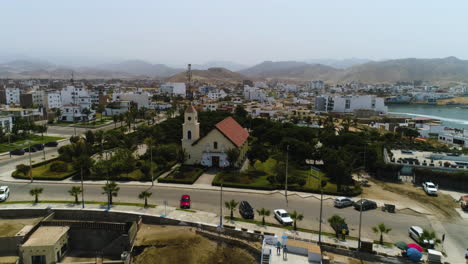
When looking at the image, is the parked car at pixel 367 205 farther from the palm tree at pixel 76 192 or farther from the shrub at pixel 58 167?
the shrub at pixel 58 167

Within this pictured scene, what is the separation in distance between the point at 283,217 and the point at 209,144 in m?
16.3

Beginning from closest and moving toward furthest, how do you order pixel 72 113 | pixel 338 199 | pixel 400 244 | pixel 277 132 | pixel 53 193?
pixel 400 244, pixel 338 199, pixel 53 193, pixel 277 132, pixel 72 113

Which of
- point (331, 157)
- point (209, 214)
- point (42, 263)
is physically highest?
point (331, 157)

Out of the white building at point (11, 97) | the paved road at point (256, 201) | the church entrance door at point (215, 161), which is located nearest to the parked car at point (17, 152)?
the paved road at point (256, 201)

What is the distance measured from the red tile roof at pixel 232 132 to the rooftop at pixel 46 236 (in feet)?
62.8

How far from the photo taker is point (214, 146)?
123ft

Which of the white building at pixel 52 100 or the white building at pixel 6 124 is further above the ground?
the white building at pixel 52 100

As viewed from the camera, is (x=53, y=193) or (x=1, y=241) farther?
(x=53, y=193)

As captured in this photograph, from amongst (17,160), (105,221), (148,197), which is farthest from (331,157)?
(17,160)

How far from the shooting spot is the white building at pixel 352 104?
113 meters

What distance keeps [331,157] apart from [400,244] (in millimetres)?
14606

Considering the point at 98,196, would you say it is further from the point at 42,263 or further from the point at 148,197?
the point at 42,263

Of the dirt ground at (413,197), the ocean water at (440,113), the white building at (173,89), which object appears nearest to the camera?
the dirt ground at (413,197)

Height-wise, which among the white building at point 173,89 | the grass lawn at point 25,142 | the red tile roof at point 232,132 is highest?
the white building at point 173,89
